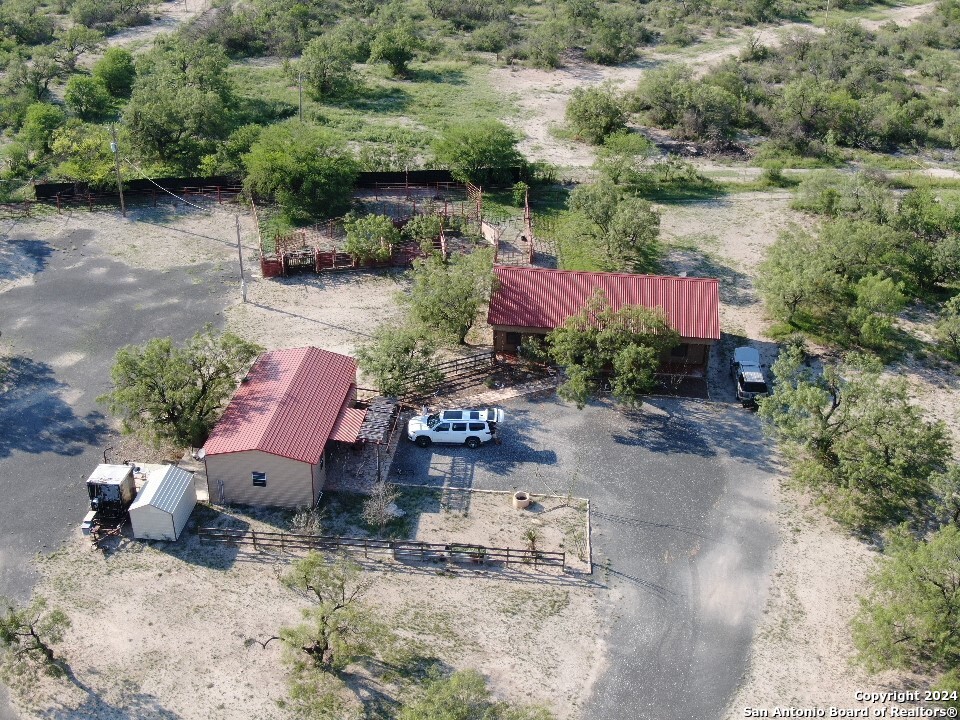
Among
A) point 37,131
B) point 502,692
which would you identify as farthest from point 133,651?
point 37,131

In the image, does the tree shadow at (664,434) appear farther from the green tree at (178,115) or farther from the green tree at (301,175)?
the green tree at (178,115)

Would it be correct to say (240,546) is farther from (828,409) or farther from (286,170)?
(286,170)

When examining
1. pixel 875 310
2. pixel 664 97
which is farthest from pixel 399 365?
pixel 664 97

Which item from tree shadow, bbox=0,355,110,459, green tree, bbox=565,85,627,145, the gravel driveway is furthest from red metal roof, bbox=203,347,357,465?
green tree, bbox=565,85,627,145

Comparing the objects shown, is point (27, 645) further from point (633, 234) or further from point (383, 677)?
point (633, 234)

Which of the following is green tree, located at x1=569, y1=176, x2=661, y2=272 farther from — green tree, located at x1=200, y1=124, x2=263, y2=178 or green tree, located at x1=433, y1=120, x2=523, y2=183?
green tree, located at x1=200, y1=124, x2=263, y2=178

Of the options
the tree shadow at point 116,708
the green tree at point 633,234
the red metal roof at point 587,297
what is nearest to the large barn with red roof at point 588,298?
the red metal roof at point 587,297
